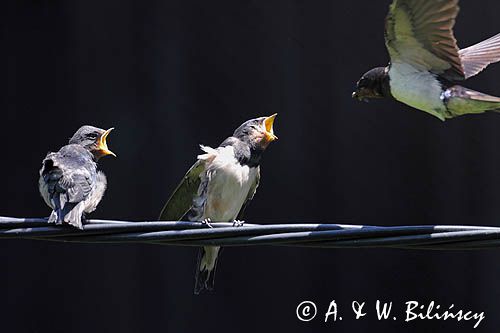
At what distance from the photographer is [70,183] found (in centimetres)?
337

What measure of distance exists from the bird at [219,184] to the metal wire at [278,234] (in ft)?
5.14

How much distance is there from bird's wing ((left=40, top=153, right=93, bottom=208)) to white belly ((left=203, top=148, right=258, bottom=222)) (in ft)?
2.52

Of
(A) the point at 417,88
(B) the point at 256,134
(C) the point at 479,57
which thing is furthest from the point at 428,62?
(B) the point at 256,134

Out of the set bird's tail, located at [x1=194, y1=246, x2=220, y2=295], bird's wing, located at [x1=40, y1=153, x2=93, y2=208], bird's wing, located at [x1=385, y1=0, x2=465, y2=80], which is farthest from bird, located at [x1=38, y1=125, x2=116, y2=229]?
bird's wing, located at [x1=385, y1=0, x2=465, y2=80]

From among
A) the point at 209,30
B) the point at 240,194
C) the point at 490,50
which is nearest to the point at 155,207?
the point at 209,30

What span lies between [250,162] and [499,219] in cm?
184

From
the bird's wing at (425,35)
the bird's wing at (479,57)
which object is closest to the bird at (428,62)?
the bird's wing at (425,35)

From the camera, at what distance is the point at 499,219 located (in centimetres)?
544

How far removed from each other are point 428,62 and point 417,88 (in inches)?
4.0

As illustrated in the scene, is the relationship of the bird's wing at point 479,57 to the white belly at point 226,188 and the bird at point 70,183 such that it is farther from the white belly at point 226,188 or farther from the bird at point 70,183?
the bird at point 70,183

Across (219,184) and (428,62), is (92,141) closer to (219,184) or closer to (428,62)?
(219,184)

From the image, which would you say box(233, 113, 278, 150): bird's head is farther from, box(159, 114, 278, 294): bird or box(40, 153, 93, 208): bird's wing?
box(40, 153, 93, 208): bird's wing

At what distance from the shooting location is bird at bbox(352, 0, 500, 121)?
132 inches

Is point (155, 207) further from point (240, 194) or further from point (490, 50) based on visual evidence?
point (490, 50)
